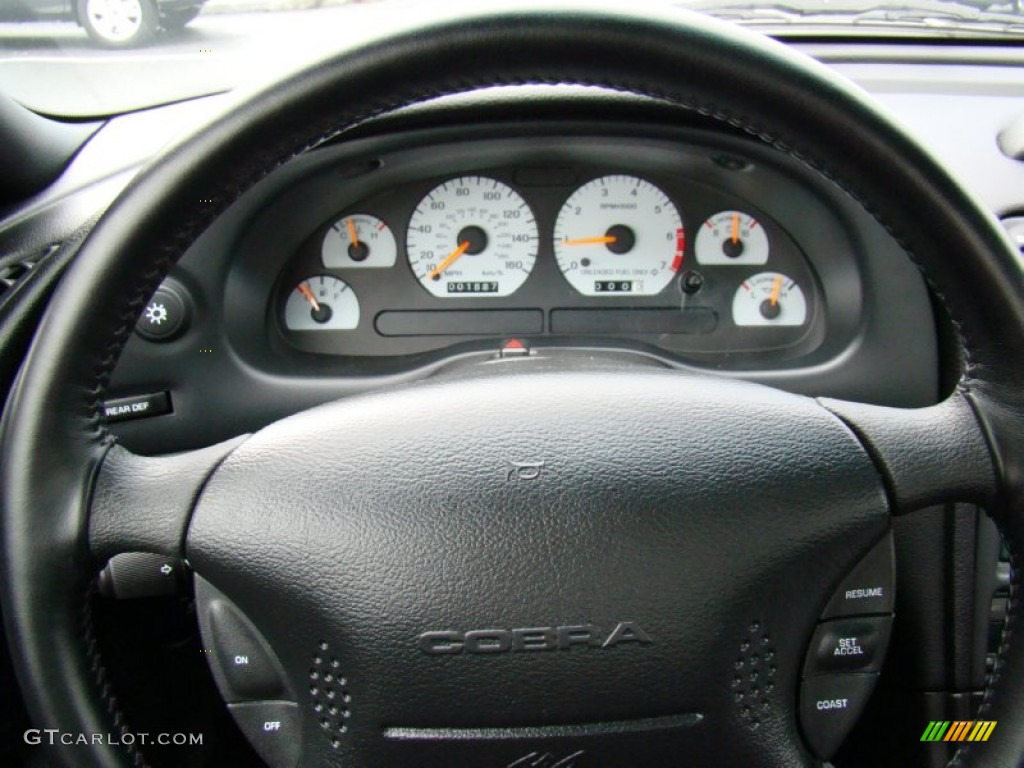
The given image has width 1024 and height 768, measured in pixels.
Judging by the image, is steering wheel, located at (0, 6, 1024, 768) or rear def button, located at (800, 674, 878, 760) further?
rear def button, located at (800, 674, 878, 760)

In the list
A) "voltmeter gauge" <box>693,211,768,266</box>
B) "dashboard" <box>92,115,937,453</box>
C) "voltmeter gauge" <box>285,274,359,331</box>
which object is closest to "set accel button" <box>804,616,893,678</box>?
"dashboard" <box>92,115,937,453</box>

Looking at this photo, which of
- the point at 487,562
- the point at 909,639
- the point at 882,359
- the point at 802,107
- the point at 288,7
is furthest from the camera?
the point at 288,7

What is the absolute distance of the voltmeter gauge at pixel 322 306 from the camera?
1.97 meters

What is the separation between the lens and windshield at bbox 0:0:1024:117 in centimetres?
193

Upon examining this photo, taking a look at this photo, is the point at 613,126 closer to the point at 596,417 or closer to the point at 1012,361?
the point at 596,417

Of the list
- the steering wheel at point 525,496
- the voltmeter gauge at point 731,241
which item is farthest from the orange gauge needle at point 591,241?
the steering wheel at point 525,496

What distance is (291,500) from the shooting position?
3.49 ft

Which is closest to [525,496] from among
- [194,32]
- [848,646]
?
[848,646]

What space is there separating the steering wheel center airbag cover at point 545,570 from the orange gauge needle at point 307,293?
91 cm

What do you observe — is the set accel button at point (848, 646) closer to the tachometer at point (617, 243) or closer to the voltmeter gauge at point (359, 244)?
the tachometer at point (617, 243)

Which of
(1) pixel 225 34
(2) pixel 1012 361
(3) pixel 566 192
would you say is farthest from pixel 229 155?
(1) pixel 225 34

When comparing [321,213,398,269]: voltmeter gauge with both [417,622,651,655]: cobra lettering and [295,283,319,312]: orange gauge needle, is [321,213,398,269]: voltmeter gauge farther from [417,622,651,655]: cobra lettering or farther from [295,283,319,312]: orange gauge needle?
[417,622,651,655]: cobra lettering

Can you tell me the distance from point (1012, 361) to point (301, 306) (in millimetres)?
1332

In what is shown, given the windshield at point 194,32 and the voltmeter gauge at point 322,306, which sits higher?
the windshield at point 194,32
